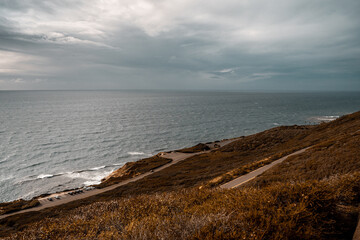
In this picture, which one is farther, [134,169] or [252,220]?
[134,169]

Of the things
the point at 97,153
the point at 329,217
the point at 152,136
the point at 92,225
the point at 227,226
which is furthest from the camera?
the point at 152,136

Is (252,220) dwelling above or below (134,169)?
above

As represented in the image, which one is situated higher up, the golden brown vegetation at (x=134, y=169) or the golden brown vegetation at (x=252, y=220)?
the golden brown vegetation at (x=252, y=220)

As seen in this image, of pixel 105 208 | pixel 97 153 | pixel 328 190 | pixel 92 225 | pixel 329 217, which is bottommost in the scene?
pixel 97 153

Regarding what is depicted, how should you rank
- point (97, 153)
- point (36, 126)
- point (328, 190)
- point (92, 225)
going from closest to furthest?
point (328, 190), point (92, 225), point (97, 153), point (36, 126)

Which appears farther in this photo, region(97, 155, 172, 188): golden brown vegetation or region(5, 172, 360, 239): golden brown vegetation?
region(97, 155, 172, 188): golden brown vegetation

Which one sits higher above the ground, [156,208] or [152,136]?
[156,208]

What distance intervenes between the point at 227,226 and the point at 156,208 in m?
3.59

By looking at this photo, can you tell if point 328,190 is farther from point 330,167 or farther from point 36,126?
point 36,126

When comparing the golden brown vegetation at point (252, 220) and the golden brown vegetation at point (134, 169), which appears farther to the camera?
the golden brown vegetation at point (134, 169)

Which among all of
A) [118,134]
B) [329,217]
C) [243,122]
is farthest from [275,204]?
[243,122]

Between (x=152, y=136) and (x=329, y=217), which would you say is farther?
(x=152, y=136)

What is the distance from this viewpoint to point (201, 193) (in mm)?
9016

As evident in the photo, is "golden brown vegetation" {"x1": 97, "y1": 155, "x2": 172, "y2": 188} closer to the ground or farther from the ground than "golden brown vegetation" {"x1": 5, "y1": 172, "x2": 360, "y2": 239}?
closer to the ground
